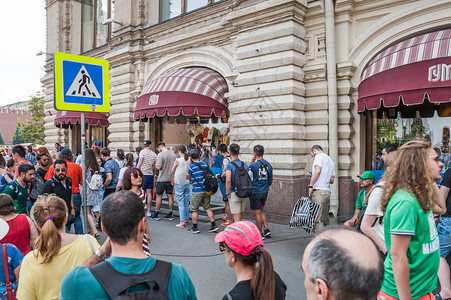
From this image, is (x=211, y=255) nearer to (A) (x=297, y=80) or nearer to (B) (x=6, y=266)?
(B) (x=6, y=266)

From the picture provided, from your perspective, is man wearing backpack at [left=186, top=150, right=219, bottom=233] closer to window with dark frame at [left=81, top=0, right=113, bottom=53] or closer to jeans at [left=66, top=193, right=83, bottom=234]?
jeans at [left=66, top=193, right=83, bottom=234]

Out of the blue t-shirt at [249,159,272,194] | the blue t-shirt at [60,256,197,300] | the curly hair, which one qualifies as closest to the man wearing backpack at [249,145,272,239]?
the blue t-shirt at [249,159,272,194]

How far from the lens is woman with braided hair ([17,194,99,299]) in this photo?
2.27 metres

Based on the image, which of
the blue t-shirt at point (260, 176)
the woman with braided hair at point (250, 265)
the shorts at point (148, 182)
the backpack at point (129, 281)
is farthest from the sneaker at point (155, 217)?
the backpack at point (129, 281)

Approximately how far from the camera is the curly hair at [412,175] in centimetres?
232

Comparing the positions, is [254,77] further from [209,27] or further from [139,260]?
[139,260]

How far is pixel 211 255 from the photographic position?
6.07m

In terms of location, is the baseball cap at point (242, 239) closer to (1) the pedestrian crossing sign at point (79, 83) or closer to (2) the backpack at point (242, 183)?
(1) the pedestrian crossing sign at point (79, 83)

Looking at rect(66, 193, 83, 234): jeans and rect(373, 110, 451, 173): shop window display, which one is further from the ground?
rect(373, 110, 451, 173): shop window display

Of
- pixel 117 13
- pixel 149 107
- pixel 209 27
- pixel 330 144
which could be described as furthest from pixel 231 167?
pixel 117 13

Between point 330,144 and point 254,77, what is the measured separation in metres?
2.59

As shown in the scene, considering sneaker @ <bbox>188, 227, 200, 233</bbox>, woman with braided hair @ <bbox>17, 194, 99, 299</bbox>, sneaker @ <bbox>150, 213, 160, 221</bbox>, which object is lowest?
sneaker @ <bbox>188, 227, 200, 233</bbox>

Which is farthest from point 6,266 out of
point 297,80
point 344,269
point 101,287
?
point 297,80

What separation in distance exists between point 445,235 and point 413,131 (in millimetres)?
5132
